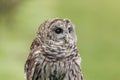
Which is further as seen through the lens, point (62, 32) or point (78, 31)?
point (78, 31)

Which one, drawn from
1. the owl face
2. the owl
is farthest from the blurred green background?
the owl face

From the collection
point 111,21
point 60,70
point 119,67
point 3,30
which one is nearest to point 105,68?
point 119,67

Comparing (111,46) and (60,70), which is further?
(111,46)

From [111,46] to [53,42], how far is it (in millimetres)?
9208

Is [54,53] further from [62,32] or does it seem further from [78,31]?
[78,31]

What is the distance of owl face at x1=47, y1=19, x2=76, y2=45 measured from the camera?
8016mm

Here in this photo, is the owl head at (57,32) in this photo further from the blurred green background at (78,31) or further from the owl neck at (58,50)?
the blurred green background at (78,31)

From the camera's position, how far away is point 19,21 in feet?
56.5

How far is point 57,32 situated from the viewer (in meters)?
8.14

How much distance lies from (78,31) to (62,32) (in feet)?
31.1

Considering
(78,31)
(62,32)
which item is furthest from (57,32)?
(78,31)

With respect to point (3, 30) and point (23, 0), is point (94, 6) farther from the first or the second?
point (3, 30)

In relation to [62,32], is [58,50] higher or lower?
lower

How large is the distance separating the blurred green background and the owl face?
13.8 feet
